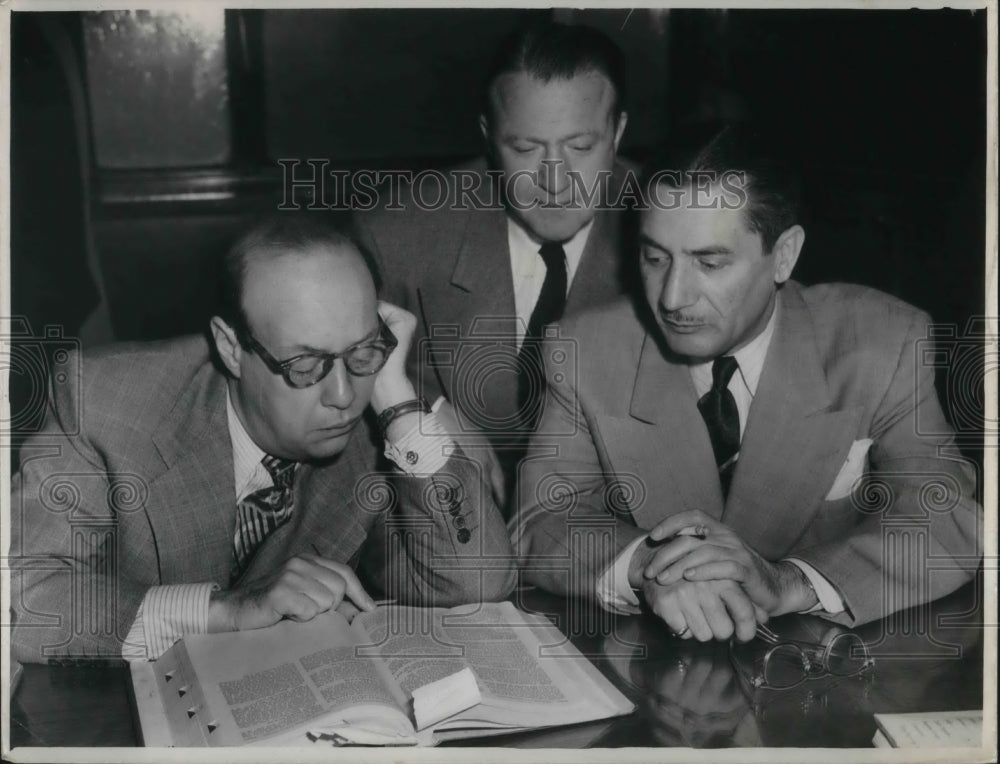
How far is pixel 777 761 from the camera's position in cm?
137

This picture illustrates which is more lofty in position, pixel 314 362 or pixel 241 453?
pixel 314 362

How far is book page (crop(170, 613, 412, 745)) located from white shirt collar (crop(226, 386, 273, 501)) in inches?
12.7

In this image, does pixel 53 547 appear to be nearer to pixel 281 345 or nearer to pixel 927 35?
pixel 281 345

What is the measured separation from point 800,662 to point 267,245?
1131 millimetres

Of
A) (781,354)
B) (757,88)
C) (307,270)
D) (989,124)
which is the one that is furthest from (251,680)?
(989,124)

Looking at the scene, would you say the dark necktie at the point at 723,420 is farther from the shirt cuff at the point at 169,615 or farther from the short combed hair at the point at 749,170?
the shirt cuff at the point at 169,615

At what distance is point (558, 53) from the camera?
176 cm

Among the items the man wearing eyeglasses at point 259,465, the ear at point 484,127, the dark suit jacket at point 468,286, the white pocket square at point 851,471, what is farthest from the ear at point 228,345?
the white pocket square at point 851,471

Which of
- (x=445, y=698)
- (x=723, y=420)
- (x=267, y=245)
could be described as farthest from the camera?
(x=723, y=420)

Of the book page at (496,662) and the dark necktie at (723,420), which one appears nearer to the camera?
the book page at (496,662)

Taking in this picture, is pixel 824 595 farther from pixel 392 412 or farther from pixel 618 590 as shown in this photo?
pixel 392 412

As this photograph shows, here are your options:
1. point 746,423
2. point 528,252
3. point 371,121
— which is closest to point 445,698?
point 746,423

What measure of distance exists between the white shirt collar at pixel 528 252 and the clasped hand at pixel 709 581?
1.80ft

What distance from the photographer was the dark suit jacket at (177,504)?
66.4 inches
